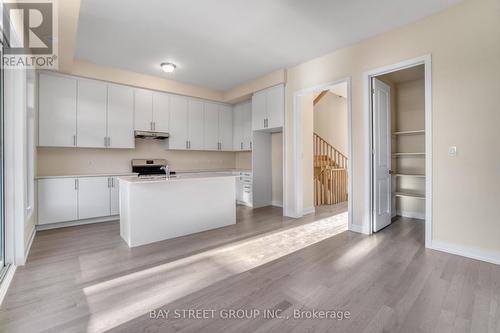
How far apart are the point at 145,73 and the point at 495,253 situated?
588 cm

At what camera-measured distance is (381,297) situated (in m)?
1.85

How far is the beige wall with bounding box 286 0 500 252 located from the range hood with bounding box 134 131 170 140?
173 inches

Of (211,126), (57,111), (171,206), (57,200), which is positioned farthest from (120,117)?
(171,206)

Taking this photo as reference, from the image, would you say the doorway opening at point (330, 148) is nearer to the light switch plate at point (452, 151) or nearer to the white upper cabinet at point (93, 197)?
the light switch plate at point (452, 151)

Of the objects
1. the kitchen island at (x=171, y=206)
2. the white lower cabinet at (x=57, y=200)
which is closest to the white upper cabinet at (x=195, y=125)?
the kitchen island at (x=171, y=206)

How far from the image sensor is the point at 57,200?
3756 millimetres

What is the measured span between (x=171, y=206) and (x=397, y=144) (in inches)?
171

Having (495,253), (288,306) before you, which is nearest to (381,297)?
(288,306)

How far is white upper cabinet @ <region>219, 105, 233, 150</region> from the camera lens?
606 cm

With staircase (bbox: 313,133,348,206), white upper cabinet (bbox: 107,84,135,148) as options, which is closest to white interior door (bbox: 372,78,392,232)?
staircase (bbox: 313,133,348,206)

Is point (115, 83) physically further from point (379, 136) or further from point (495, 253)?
point (495, 253)

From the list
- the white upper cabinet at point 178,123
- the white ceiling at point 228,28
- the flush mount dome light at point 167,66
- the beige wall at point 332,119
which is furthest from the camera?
the beige wall at point 332,119

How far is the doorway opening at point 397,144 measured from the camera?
3.48 m

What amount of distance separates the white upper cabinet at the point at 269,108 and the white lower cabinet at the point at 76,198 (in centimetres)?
310
